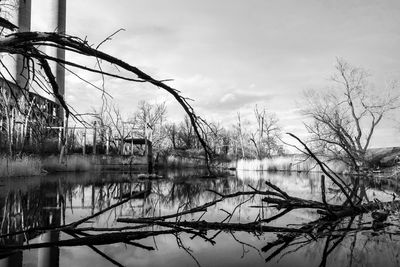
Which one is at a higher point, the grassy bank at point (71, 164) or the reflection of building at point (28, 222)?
the grassy bank at point (71, 164)

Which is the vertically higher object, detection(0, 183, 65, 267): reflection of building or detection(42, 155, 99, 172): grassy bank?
detection(42, 155, 99, 172): grassy bank

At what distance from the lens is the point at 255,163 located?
25.1m

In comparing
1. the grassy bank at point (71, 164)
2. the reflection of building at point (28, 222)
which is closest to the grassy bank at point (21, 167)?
the grassy bank at point (71, 164)

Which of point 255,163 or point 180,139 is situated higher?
point 180,139

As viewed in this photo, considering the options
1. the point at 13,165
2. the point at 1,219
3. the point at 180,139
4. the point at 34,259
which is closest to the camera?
the point at 34,259

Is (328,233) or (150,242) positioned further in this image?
(328,233)

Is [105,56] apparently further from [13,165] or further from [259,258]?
[13,165]

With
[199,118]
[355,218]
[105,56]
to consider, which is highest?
[105,56]

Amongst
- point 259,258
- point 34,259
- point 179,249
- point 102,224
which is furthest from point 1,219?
point 259,258

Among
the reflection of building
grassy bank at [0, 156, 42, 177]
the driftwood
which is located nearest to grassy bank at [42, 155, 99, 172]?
grassy bank at [0, 156, 42, 177]

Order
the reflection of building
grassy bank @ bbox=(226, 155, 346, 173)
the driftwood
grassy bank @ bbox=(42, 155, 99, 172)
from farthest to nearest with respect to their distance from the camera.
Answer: grassy bank @ bbox=(226, 155, 346, 173)
grassy bank @ bbox=(42, 155, 99, 172)
the driftwood
the reflection of building

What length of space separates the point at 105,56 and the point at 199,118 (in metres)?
0.61

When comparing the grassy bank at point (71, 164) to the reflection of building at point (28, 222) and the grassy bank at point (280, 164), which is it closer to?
the reflection of building at point (28, 222)

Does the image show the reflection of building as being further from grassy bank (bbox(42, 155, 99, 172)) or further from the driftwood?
grassy bank (bbox(42, 155, 99, 172))
